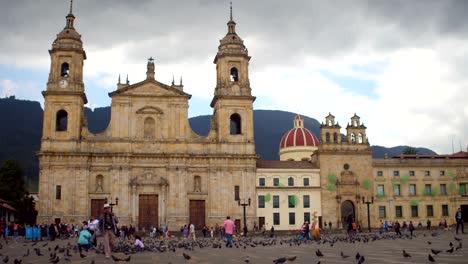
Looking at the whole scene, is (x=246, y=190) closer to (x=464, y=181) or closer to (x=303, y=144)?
(x=303, y=144)

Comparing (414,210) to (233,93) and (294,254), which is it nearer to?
(233,93)

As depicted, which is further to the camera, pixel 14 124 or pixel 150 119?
pixel 14 124

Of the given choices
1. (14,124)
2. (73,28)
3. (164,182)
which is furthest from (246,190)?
(14,124)

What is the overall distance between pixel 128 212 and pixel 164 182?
16.2 ft

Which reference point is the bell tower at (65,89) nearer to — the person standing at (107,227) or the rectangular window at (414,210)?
the person standing at (107,227)

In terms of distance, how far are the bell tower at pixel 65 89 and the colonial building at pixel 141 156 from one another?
4.1 inches

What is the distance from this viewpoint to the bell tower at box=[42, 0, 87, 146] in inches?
2243

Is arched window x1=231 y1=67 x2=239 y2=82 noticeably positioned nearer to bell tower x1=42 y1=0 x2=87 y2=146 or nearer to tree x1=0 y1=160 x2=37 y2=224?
bell tower x1=42 y1=0 x2=87 y2=146

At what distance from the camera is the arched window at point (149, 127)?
2312 inches

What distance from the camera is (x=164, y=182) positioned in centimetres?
5712

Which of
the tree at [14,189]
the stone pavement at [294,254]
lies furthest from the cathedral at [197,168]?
the stone pavement at [294,254]

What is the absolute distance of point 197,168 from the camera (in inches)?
2309

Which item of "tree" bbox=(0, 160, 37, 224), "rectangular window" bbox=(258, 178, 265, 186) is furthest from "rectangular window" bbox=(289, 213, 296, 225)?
"tree" bbox=(0, 160, 37, 224)

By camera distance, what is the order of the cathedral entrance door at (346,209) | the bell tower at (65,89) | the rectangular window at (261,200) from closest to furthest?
the bell tower at (65,89) < the rectangular window at (261,200) < the cathedral entrance door at (346,209)
